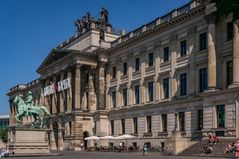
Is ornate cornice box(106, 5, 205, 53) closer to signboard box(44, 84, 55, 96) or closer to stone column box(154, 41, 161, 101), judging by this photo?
stone column box(154, 41, 161, 101)

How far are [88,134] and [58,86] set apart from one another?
43.9ft

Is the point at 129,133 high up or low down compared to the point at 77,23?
Result: down

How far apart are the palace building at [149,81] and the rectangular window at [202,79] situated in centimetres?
6

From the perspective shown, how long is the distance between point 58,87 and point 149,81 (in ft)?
89.0

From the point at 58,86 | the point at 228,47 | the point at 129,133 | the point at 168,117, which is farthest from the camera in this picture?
the point at 58,86

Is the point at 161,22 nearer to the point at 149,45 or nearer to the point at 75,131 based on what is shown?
the point at 149,45

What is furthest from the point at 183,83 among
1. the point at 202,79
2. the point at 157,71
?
the point at 157,71

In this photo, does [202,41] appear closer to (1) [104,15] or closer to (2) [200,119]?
(2) [200,119]

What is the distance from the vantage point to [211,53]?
45.9m

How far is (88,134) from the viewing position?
247ft

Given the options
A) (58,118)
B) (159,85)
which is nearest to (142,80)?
(159,85)

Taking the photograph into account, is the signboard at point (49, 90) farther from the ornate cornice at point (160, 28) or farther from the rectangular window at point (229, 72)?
the rectangular window at point (229, 72)

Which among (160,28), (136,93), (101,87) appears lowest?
(136,93)

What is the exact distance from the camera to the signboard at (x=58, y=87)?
258 ft
